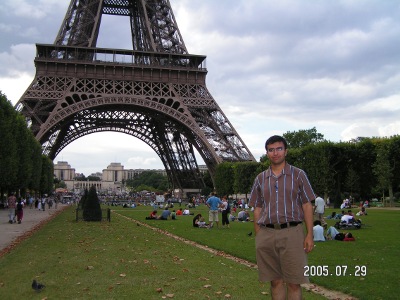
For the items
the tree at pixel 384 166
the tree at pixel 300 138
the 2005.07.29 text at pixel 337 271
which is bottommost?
the 2005.07.29 text at pixel 337 271

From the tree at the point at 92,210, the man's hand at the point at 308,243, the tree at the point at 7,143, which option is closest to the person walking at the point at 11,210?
the tree at the point at 92,210

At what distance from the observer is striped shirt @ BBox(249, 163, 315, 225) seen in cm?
584

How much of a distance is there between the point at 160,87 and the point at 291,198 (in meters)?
50.4

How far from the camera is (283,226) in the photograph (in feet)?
19.2

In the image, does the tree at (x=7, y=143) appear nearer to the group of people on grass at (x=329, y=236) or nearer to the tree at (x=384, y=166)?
the group of people on grass at (x=329, y=236)

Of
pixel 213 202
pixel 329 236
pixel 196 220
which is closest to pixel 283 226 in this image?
pixel 329 236

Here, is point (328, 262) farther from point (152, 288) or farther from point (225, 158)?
point (225, 158)

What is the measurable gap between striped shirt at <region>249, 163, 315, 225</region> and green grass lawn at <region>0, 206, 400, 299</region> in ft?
10.4

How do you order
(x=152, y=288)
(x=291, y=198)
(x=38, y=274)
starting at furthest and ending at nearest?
(x=38, y=274) < (x=152, y=288) < (x=291, y=198)

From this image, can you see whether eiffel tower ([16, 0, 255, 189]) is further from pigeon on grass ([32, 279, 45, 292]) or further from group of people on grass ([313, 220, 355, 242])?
pigeon on grass ([32, 279, 45, 292])

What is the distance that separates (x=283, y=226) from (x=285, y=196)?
14.4 inches

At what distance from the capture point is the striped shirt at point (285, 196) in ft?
19.2

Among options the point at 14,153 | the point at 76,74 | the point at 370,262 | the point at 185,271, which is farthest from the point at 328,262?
the point at 76,74

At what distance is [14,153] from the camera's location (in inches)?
1681
